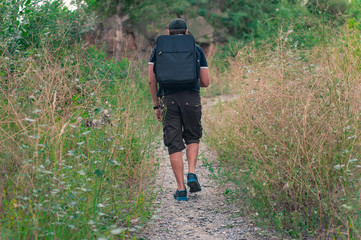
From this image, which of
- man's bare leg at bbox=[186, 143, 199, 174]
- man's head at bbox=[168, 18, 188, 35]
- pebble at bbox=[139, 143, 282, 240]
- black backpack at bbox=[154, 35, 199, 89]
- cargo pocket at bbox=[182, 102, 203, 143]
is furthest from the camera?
man's bare leg at bbox=[186, 143, 199, 174]

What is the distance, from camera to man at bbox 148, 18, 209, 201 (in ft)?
14.9

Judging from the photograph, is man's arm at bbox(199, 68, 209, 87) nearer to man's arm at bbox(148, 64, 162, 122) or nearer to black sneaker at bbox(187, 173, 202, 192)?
man's arm at bbox(148, 64, 162, 122)

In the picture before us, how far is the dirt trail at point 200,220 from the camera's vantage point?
3.69 m

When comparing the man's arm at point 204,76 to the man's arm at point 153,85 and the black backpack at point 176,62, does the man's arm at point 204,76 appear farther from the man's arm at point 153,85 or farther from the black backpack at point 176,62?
the man's arm at point 153,85

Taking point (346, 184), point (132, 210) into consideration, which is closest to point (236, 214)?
point (132, 210)

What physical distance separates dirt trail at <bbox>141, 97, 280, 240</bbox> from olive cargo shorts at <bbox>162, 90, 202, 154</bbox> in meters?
0.58

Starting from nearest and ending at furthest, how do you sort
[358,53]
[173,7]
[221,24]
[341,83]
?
1. [341,83]
2. [358,53]
3. [173,7]
4. [221,24]

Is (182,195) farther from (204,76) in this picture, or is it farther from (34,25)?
(34,25)

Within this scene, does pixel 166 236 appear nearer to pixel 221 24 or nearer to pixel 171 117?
pixel 171 117

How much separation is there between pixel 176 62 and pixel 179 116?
65 cm

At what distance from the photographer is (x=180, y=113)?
4629 mm

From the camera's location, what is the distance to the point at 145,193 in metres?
4.23

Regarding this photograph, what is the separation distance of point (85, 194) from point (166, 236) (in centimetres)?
80

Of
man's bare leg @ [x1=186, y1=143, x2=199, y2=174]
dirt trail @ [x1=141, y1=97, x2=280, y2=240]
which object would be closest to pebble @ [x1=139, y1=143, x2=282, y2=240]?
dirt trail @ [x1=141, y1=97, x2=280, y2=240]
